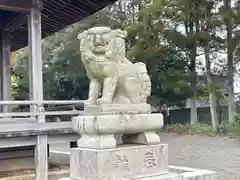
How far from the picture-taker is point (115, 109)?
451 cm

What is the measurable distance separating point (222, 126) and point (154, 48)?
420cm

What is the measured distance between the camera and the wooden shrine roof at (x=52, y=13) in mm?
9656

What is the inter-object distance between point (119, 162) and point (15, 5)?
21.3ft

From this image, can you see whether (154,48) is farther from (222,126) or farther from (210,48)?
(222,126)

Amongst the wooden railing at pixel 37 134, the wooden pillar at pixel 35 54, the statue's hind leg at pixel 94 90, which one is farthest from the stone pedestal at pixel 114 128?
the wooden pillar at pixel 35 54

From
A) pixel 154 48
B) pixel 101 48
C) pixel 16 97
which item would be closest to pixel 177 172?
pixel 101 48

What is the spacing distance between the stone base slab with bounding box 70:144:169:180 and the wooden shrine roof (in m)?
6.10

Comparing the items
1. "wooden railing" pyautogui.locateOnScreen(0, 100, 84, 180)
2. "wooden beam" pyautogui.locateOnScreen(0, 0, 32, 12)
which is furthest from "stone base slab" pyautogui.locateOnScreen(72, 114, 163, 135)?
"wooden beam" pyautogui.locateOnScreen(0, 0, 32, 12)

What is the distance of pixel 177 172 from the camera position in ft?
16.9

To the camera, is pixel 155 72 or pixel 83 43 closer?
pixel 83 43

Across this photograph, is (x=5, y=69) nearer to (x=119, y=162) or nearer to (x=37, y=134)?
(x=37, y=134)

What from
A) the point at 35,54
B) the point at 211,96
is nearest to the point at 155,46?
the point at 211,96

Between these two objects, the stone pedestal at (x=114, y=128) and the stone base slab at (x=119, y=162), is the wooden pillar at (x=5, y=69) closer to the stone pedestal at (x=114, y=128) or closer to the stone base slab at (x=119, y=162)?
the stone pedestal at (x=114, y=128)

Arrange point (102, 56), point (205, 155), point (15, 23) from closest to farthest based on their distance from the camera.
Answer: point (102, 56), point (205, 155), point (15, 23)
